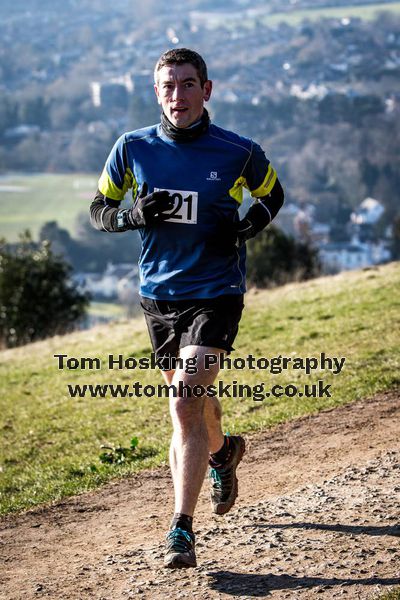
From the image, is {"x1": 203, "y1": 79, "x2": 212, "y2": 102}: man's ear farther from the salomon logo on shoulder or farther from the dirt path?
the dirt path

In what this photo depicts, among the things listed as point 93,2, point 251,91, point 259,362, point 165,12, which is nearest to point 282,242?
point 259,362

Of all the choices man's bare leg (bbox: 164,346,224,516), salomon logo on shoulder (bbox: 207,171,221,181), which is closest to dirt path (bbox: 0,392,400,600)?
man's bare leg (bbox: 164,346,224,516)

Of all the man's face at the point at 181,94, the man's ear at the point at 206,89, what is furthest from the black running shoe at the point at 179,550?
the man's ear at the point at 206,89

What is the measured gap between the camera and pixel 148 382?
11055 millimetres

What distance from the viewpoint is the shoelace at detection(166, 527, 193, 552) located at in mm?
4668

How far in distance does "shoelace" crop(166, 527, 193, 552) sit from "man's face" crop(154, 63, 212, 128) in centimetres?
210

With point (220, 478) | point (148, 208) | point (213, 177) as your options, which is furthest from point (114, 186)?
point (220, 478)

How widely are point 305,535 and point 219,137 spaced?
2229 millimetres

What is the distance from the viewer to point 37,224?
80688mm

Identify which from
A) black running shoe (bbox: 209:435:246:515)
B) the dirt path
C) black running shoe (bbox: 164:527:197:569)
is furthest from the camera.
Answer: black running shoe (bbox: 209:435:246:515)

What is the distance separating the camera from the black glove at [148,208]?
499cm

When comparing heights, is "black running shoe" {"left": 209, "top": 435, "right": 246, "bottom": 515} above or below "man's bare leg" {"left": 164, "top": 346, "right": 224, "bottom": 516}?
below

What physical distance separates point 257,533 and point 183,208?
1871mm

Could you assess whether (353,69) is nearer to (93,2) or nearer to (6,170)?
(6,170)
